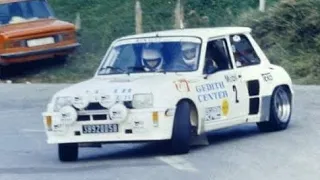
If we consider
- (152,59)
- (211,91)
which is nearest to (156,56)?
(152,59)

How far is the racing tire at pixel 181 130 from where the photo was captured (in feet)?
46.9

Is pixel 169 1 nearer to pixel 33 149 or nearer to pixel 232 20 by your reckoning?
pixel 232 20

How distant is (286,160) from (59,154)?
270cm

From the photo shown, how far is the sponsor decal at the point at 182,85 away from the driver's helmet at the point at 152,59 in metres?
0.72

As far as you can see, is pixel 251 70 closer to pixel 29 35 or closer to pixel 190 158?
pixel 190 158

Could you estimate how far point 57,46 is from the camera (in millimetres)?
27469

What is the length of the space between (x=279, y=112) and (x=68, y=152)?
11.2ft

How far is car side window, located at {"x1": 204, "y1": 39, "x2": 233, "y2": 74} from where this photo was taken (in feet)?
51.6

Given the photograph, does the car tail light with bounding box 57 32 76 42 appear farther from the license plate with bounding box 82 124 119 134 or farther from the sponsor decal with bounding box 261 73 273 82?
the license plate with bounding box 82 124 119 134

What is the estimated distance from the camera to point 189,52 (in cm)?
1554

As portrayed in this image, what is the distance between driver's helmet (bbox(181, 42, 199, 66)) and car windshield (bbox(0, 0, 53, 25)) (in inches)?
508

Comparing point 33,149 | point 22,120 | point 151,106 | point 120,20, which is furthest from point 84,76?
point 151,106

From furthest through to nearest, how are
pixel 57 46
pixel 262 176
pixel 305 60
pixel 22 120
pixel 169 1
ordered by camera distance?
pixel 169 1 → pixel 57 46 → pixel 305 60 → pixel 22 120 → pixel 262 176

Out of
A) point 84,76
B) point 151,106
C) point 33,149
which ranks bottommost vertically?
point 84,76
